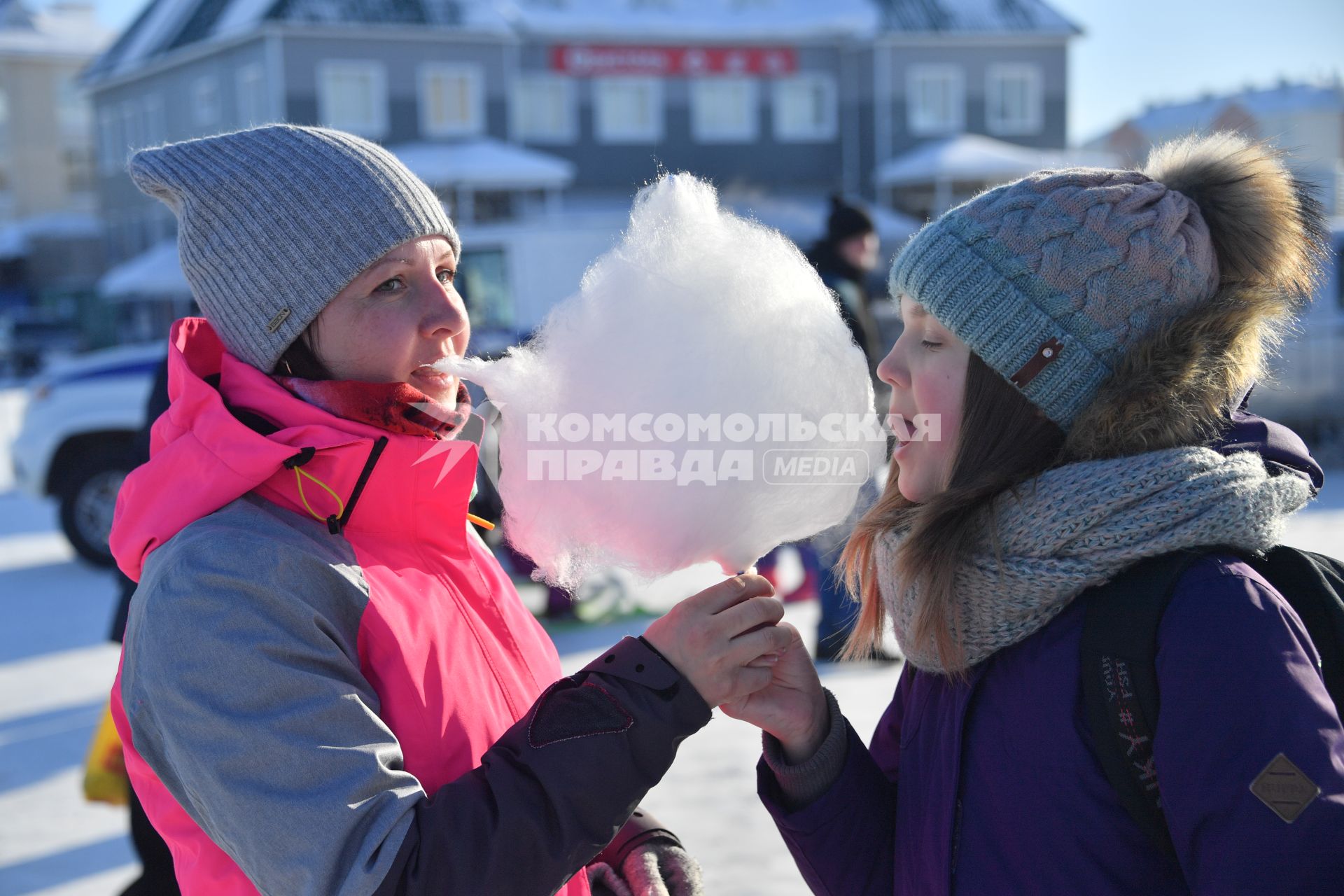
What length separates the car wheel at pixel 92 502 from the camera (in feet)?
23.5

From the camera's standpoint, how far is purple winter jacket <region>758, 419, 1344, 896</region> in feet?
3.66

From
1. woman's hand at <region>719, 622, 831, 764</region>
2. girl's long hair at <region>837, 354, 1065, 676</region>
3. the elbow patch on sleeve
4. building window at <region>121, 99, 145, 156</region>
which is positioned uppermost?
building window at <region>121, 99, 145, 156</region>

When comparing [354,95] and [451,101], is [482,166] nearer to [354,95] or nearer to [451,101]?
[451,101]

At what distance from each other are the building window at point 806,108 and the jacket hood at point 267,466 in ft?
90.5

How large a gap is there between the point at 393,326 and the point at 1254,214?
1176 millimetres

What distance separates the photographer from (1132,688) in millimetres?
1221

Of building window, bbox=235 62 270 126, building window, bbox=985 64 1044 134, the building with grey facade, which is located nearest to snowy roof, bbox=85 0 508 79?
the building with grey facade

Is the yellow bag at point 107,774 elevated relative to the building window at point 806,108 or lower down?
lower down

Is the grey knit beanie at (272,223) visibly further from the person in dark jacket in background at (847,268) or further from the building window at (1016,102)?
the building window at (1016,102)

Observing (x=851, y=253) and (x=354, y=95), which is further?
(x=354, y=95)

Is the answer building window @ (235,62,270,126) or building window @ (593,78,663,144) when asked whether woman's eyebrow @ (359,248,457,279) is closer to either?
building window @ (235,62,270,126)

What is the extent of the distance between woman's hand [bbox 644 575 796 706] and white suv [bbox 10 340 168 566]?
6.70 meters

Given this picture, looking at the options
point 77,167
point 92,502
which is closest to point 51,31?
point 77,167

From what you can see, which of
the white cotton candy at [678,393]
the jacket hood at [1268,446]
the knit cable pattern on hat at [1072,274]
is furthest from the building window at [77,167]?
the jacket hood at [1268,446]
